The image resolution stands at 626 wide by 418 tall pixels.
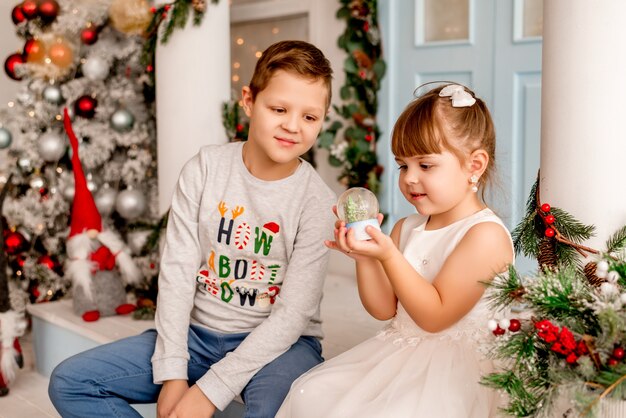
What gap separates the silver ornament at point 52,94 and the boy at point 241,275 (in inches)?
62.3

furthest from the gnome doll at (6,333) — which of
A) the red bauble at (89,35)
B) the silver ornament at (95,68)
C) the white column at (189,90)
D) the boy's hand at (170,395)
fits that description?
the boy's hand at (170,395)

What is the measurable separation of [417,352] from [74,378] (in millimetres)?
858

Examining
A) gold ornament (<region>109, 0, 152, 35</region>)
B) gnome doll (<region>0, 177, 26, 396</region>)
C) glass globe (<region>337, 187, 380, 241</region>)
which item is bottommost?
gnome doll (<region>0, 177, 26, 396</region>)

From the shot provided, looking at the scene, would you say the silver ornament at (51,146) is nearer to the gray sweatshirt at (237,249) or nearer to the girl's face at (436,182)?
the gray sweatshirt at (237,249)

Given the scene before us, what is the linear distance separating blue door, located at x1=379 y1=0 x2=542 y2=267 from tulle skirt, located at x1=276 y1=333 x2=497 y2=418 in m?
1.40

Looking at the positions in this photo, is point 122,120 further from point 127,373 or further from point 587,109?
point 587,109

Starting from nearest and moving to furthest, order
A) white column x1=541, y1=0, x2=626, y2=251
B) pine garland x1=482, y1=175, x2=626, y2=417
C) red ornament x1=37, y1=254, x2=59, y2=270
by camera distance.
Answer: pine garland x1=482, y1=175, x2=626, y2=417
white column x1=541, y1=0, x2=626, y2=251
red ornament x1=37, y1=254, x2=59, y2=270

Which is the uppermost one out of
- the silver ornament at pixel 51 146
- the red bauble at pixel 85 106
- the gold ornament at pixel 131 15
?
the gold ornament at pixel 131 15

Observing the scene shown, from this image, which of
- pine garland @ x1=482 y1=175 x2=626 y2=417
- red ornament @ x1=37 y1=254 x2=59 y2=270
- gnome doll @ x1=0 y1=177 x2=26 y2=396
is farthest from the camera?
red ornament @ x1=37 y1=254 x2=59 y2=270

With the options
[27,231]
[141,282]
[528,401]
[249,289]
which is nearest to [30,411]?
[141,282]

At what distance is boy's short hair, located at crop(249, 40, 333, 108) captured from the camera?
186 cm

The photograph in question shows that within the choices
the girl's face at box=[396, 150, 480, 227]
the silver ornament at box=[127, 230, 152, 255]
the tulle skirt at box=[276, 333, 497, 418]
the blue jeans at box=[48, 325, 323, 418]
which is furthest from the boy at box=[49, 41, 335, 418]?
the silver ornament at box=[127, 230, 152, 255]

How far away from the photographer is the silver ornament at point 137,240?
3328mm

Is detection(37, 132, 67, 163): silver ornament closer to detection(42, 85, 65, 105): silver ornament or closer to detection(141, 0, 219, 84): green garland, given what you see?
Answer: detection(42, 85, 65, 105): silver ornament
